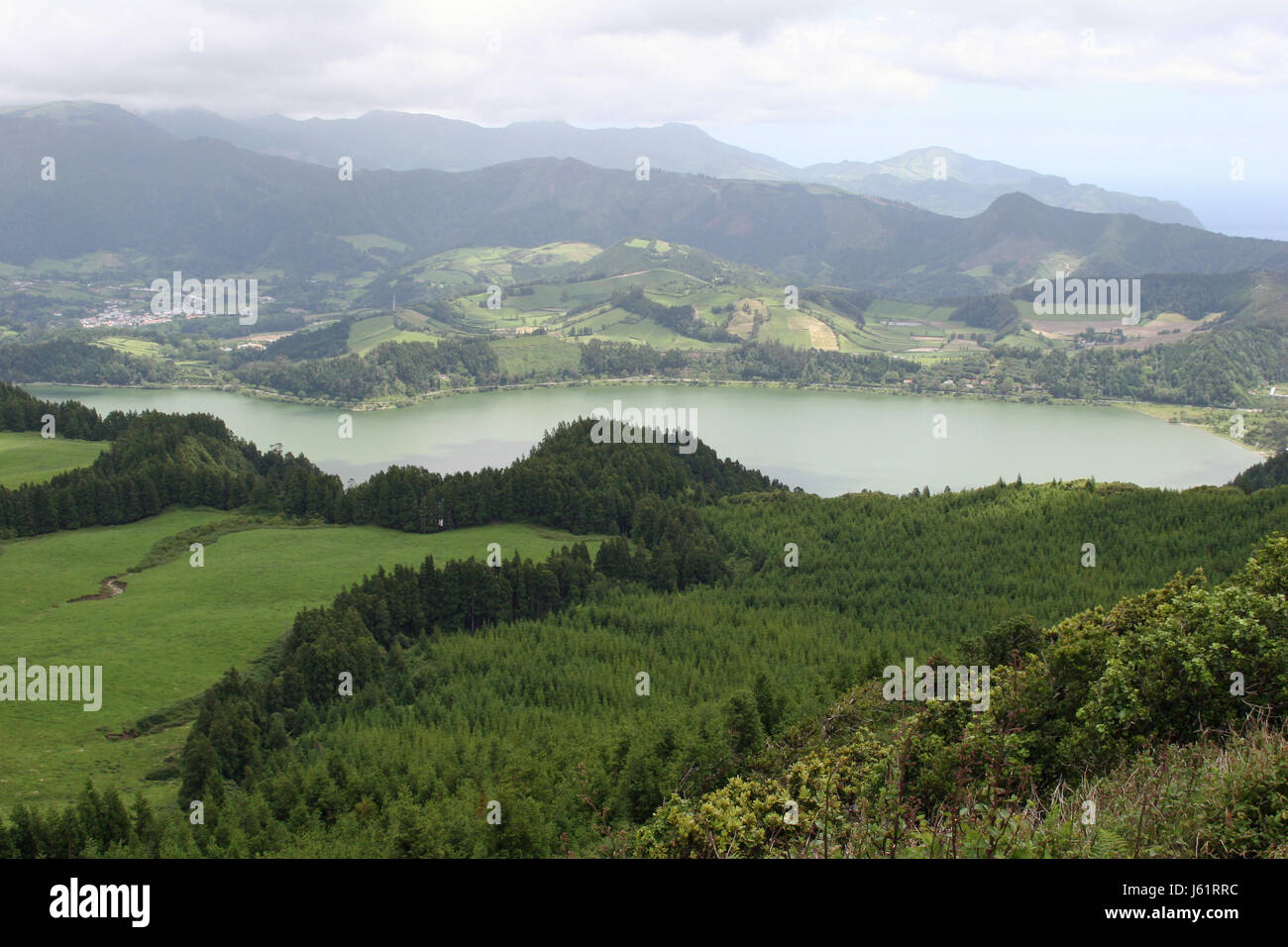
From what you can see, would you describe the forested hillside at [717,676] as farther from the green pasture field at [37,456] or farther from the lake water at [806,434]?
the lake water at [806,434]

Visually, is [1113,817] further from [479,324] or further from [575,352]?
[479,324]

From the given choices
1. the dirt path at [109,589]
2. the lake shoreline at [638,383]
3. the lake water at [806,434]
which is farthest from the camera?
the lake shoreline at [638,383]

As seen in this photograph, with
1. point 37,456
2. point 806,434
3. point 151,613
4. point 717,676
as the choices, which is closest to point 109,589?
point 151,613

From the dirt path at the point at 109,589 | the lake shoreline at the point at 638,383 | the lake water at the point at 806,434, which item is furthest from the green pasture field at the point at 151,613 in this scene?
the lake shoreline at the point at 638,383

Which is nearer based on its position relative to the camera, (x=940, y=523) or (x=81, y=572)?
(x=81, y=572)

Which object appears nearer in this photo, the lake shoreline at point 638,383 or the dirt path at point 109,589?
the dirt path at point 109,589

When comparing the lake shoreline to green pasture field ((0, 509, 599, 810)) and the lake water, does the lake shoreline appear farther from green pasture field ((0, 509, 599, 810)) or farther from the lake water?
green pasture field ((0, 509, 599, 810))

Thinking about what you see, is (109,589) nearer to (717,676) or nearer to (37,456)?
(37,456)

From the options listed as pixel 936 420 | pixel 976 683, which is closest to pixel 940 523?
pixel 976 683

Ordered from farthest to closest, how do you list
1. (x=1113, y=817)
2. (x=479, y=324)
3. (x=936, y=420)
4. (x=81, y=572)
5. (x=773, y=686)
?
(x=479, y=324) → (x=936, y=420) → (x=81, y=572) → (x=773, y=686) → (x=1113, y=817)
